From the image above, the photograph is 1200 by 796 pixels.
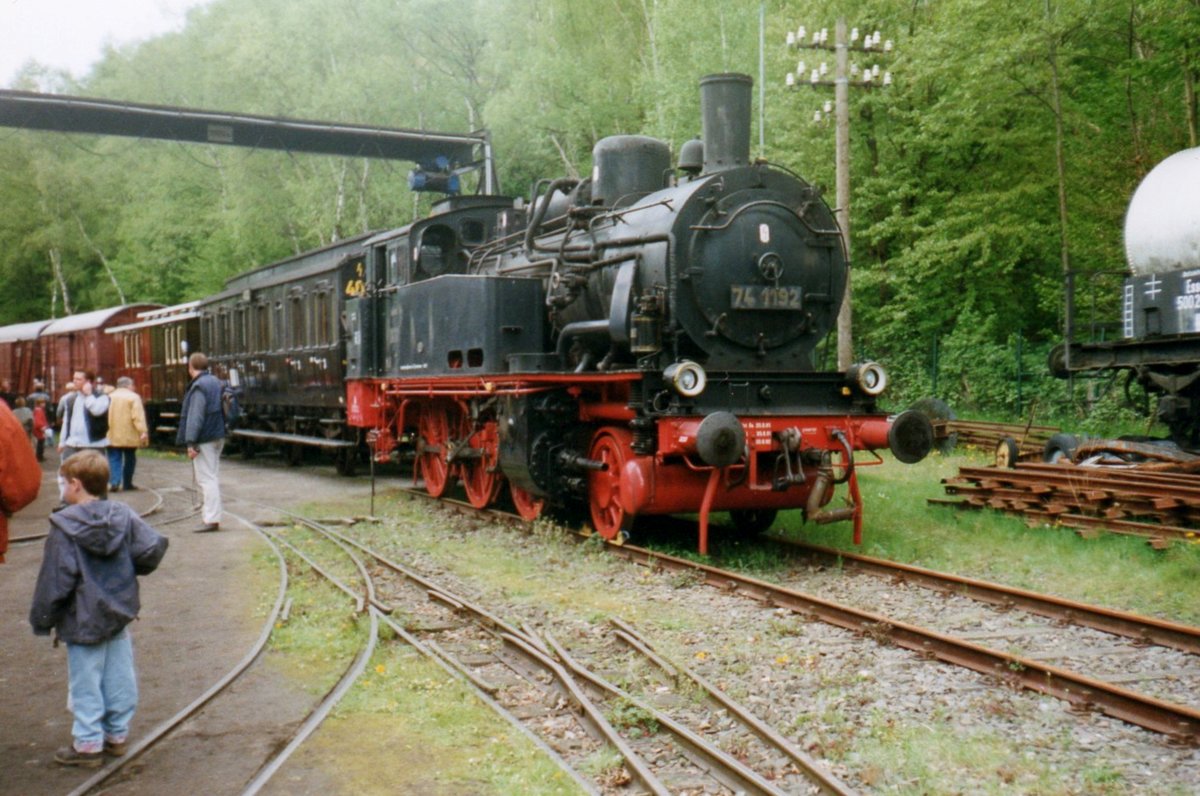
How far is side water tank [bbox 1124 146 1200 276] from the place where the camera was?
39.2 feet

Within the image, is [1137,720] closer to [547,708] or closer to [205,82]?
[547,708]

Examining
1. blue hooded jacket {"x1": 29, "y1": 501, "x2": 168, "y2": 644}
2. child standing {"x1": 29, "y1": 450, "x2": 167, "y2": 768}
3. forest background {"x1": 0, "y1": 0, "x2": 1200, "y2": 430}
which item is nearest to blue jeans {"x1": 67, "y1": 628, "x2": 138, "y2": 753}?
child standing {"x1": 29, "y1": 450, "x2": 167, "y2": 768}

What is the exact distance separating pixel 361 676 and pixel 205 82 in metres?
41.4

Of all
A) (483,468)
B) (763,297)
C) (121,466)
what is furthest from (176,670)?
(121,466)

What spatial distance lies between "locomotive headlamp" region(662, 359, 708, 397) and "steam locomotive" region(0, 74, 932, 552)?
0.05 ft

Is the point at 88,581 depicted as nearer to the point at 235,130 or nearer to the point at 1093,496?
the point at 1093,496

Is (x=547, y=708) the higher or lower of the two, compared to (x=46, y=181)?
lower

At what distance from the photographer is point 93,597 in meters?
4.48

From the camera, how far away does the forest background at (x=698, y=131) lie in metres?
18.9

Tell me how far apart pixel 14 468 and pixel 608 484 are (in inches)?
232

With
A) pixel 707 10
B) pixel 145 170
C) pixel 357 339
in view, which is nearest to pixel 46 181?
pixel 145 170

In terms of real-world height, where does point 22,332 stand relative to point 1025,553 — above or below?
above

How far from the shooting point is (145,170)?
4653 cm

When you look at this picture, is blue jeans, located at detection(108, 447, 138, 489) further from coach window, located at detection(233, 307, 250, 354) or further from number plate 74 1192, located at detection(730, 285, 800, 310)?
number plate 74 1192, located at detection(730, 285, 800, 310)
